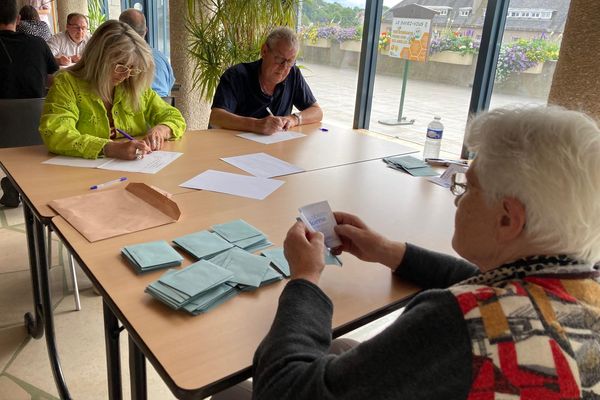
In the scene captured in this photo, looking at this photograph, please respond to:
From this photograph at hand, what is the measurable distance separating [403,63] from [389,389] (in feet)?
12.3

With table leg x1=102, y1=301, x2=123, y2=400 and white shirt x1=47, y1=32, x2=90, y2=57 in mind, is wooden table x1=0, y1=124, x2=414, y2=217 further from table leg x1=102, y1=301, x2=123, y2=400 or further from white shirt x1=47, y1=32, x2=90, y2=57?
white shirt x1=47, y1=32, x2=90, y2=57

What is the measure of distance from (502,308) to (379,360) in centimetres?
18

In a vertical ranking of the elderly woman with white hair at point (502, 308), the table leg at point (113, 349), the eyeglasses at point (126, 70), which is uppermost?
the eyeglasses at point (126, 70)

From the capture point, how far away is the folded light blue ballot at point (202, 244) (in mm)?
1228

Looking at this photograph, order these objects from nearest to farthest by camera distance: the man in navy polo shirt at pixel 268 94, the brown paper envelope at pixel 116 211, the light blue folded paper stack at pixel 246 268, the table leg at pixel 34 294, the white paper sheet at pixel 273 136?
the light blue folded paper stack at pixel 246 268, the brown paper envelope at pixel 116 211, the table leg at pixel 34 294, the white paper sheet at pixel 273 136, the man in navy polo shirt at pixel 268 94

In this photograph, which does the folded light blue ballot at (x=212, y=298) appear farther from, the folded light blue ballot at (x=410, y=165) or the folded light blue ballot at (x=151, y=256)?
the folded light blue ballot at (x=410, y=165)

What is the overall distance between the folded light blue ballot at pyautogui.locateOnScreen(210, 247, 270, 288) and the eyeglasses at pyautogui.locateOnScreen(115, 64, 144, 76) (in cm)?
124

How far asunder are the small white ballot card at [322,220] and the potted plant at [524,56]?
2563 millimetres

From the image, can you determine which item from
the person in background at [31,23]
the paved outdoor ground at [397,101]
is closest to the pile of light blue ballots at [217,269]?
the paved outdoor ground at [397,101]

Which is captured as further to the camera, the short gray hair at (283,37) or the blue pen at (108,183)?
the short gray hair at (283,37)

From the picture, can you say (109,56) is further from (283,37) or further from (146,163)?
(283,37)

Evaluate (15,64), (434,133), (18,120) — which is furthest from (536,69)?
(15,64)

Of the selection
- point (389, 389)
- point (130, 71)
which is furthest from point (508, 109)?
point (130, 71)

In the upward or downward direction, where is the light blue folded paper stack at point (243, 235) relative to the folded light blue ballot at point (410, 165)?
downward
